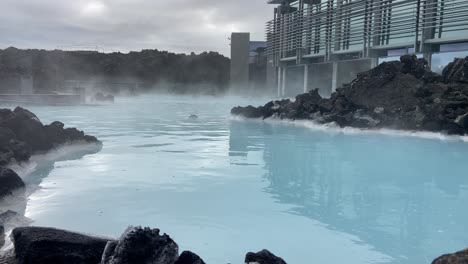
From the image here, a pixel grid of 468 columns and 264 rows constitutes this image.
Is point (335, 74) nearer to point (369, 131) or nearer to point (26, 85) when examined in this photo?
point (369, 131)

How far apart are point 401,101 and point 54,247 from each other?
48.8ft

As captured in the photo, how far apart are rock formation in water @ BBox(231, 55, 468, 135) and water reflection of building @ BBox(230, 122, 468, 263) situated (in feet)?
5.44

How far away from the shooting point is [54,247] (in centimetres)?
326

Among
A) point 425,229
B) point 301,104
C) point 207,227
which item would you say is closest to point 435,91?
point 301,104

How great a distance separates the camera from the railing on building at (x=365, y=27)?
18.5m

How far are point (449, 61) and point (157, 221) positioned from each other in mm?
17144

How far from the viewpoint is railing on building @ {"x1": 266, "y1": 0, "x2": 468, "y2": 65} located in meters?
18.5

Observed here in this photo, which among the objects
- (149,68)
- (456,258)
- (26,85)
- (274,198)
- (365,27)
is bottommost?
(274,198)

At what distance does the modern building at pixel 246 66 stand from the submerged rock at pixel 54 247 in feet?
127

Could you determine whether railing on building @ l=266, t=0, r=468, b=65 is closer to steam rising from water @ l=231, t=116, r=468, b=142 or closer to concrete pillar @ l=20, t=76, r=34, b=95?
steam rising from water @ l=231, t=116, r=468, b=142

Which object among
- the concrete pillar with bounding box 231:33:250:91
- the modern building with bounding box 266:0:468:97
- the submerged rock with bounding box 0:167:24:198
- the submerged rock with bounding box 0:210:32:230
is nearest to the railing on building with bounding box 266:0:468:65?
the modern building with bounding box 266:0:468:97

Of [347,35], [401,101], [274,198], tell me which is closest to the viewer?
[274,198]

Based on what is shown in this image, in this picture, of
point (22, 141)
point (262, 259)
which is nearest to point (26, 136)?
point (22, 141)

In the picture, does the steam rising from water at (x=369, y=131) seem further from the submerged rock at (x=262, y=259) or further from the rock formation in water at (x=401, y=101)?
the submerged rock at (x=262, y=259)
